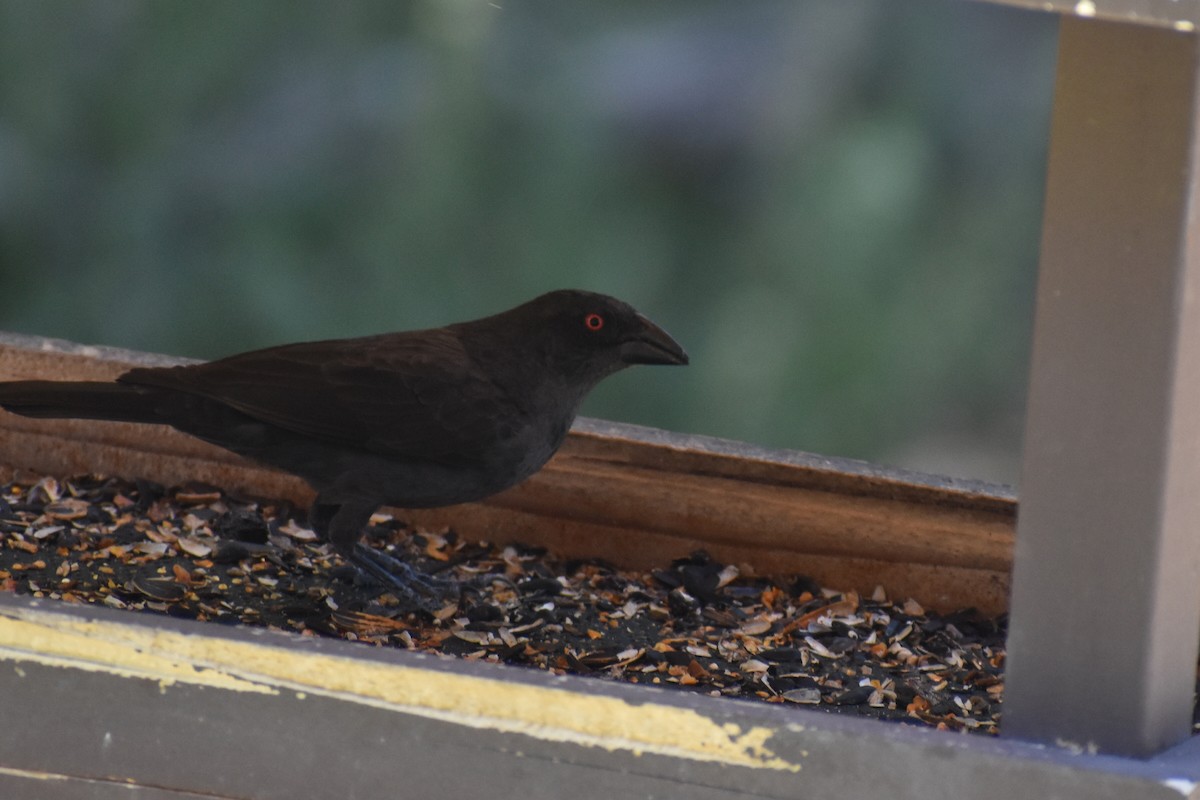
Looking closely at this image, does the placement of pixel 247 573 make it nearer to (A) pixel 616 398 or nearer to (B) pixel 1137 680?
(B) pixel 1137 680

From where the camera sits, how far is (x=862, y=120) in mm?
4090

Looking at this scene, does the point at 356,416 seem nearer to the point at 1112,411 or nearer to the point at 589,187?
the point at 1112,411

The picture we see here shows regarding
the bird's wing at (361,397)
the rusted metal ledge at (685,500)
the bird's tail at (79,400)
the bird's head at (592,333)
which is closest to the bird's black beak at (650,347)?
the bird's head at (592,333)

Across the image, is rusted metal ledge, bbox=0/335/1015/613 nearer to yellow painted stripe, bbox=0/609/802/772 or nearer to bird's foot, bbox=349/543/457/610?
bird's foot, bbox=349/543/457/610

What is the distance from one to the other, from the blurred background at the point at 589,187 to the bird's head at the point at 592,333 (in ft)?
4.01

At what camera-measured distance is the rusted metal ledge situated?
104 inches

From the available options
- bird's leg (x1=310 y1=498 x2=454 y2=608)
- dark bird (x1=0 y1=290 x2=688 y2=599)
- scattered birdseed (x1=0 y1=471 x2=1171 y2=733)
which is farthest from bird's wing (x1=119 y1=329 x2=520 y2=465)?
scattered birdseed (x1=0 y1=471 x2=1171 y2=733)

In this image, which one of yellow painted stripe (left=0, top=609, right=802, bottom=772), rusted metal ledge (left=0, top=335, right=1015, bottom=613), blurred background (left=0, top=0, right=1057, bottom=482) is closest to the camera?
yellow painted stripe (left=0, top=609, right=802, bottom=772)

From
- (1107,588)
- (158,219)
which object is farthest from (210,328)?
(1107,588)

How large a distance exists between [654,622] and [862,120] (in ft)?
6.50

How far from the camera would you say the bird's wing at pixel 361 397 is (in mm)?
2572

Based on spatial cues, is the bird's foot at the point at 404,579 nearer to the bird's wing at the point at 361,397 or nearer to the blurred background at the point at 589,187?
the bird's wing at the point at 361,397

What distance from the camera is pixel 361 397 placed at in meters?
2.61

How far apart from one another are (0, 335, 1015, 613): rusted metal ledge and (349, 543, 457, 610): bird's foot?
0.31 meters
